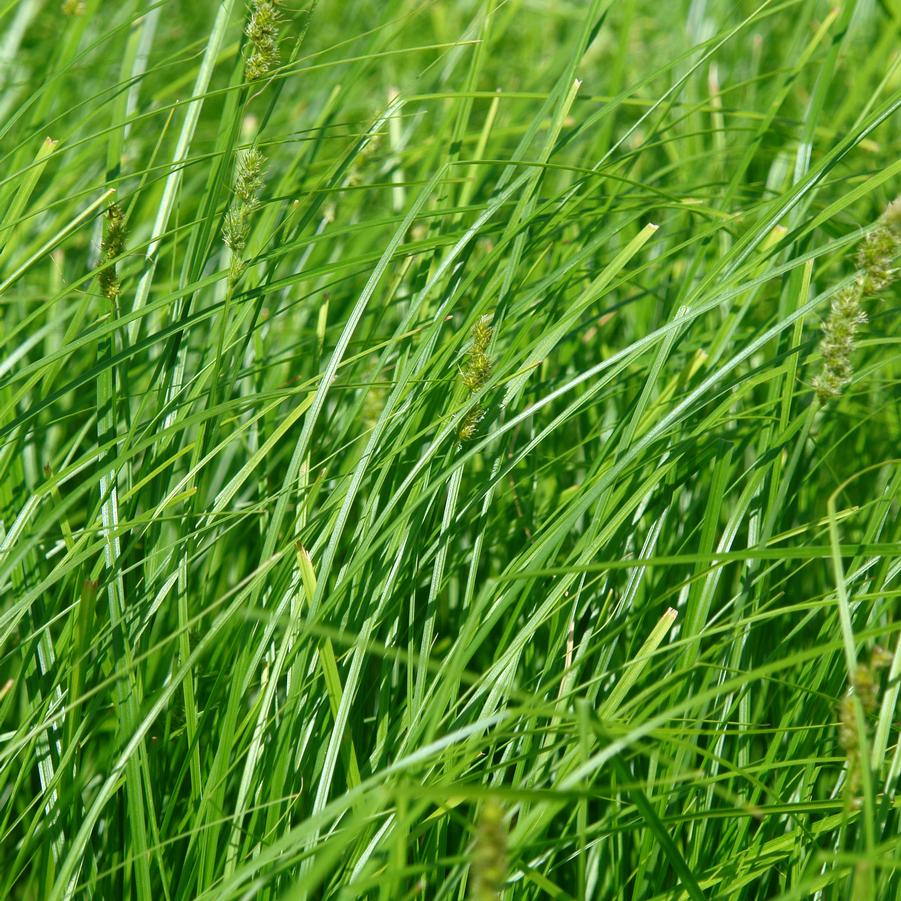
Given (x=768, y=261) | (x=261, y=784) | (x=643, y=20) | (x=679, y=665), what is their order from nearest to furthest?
(x=261, y=784)
(x=679, y=665)
(x=768, y=261)
(x=643, y=20)

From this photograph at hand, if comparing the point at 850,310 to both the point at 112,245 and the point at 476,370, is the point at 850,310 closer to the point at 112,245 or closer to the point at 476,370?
the point at 476,370

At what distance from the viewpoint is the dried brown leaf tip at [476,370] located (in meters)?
1.39

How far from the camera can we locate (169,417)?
1.68 m

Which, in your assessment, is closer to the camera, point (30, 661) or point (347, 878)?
point (347, 878)

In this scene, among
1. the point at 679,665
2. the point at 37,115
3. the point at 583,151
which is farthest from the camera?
the point at 583,151

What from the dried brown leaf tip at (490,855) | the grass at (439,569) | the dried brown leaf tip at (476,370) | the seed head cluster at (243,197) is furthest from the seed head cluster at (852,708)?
the seed head cluster at (243,197)

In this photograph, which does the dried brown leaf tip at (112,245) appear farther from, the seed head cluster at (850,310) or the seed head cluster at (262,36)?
the seed head cluster at (850,310)

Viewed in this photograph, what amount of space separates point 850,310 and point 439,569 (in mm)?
747

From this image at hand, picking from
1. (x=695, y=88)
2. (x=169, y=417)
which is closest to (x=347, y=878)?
(x=169, y=417)

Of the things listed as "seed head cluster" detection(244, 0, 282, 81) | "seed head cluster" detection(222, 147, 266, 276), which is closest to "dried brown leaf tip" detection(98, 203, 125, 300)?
"seed head cluster" detection(222, 147, 266, 276)

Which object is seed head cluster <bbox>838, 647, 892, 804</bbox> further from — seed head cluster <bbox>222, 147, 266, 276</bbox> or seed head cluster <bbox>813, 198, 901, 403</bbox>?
seed head cluster <bbox>222, 147, 266, 276</bbox>

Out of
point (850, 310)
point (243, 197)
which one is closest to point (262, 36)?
point (243, 197)

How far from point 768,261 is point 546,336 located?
1.62ft

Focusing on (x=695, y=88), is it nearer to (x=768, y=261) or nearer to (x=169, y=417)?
(x=768, y=261)
